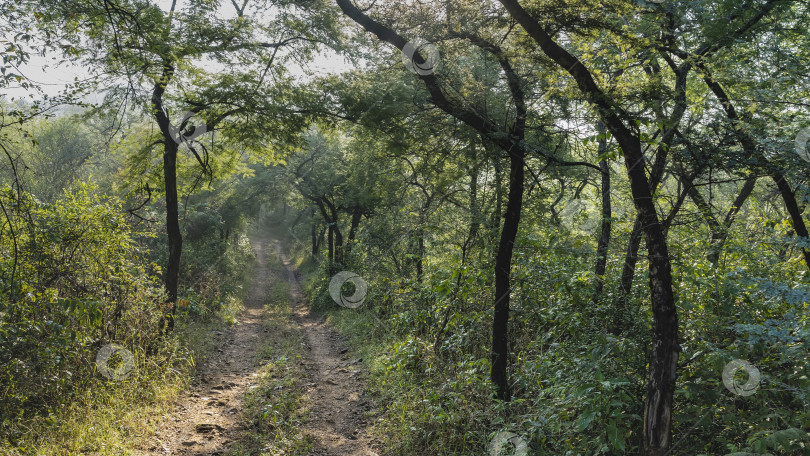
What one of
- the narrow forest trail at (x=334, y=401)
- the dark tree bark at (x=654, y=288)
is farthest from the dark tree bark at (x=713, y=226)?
the narrow forest trail at (x=334, y=401)

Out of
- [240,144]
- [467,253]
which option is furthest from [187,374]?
[467,253]

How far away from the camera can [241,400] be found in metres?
7.11

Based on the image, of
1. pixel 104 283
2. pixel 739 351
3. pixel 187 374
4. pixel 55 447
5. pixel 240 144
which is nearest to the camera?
pixel 739 351

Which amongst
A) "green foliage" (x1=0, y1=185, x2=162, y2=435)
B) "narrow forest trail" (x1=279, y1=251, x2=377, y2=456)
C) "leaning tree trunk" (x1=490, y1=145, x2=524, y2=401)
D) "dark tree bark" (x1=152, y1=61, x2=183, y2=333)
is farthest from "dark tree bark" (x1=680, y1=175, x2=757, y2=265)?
"dark tree bark" (x1=152, y1=61, x2=183, y2=333)

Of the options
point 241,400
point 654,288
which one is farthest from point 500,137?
point 241,400

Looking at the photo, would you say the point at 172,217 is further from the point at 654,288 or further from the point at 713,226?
the point at 713,226

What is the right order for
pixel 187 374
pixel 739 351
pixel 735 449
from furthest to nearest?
pixel 187 374 < pixel 739 351 < pixel 735 449

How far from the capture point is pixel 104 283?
21.1ft

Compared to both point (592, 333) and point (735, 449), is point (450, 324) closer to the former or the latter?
point (592, 333)

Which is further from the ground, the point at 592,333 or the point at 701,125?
the point at 701,125

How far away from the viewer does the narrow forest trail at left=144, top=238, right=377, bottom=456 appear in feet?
18.5

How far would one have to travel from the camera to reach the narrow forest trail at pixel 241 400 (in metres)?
5.64

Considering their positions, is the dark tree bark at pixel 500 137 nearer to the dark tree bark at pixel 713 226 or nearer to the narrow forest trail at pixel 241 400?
the dark tree bark at pixel 713 226

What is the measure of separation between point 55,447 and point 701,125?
770cm
